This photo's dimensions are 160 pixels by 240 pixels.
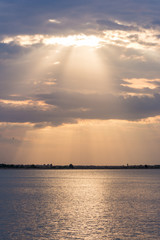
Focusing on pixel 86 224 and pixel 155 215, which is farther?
pixel 155 215

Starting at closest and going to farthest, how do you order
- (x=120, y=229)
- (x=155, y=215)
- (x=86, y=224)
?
1. (x=120, y=229)
2. (x=86, y=224)
3. (x=155, y=215)

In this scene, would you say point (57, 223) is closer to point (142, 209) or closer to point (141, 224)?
point (141, 224)

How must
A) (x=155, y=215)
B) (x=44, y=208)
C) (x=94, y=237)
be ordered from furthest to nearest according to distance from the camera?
(x=44, y=208)
(x=155, y=215)
(x=94, y=237)

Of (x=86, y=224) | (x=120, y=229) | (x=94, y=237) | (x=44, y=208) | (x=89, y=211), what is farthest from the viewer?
(x=44, y=208)

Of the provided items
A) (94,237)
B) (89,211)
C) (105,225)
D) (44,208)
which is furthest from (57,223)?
(44,208)

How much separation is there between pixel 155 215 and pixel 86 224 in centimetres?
1415

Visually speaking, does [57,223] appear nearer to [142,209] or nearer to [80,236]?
[80,236]

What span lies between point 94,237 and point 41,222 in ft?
39.2

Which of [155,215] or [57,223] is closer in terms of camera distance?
[57,223]

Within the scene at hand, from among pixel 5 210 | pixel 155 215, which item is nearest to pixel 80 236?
pixel 155 215

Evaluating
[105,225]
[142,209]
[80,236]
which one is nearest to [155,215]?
[142,209]

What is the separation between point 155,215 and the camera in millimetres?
53438

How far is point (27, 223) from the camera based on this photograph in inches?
A: 1810

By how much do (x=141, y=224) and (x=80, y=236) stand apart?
38.2 ft
